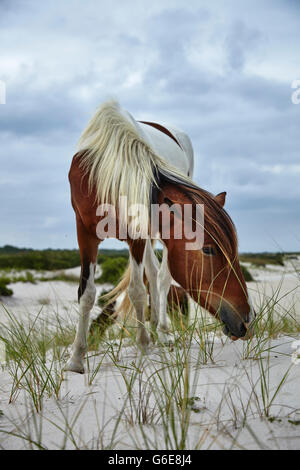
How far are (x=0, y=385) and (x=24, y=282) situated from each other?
1386cm

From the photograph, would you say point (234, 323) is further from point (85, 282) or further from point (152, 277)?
point (152, 277)

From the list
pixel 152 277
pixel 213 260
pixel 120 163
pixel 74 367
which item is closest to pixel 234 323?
pixel 213 260

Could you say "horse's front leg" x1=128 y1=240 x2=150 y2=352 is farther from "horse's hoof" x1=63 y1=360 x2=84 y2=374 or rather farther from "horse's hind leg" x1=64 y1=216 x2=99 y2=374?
"horse's hoof" x1=63 y1=360 x2=84 y2=374

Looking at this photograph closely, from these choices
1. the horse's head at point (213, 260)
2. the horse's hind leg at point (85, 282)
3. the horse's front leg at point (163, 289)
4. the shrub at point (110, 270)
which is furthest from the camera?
the shrub at point (110, 270)

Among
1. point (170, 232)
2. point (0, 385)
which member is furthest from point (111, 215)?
point (0, 385)

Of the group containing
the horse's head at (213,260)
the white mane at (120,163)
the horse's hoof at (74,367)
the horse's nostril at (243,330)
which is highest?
the white mane at (120,163)

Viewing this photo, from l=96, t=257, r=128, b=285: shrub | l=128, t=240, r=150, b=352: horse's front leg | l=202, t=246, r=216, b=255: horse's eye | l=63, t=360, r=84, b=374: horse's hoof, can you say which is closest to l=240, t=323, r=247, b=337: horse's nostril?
l=202, t=246, r=216, b=255: horse's eye

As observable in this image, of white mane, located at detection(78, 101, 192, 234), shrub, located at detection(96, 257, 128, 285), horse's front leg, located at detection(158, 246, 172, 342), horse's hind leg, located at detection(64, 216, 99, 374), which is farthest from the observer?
shrub, located at detection(96, 257, 128, 285)

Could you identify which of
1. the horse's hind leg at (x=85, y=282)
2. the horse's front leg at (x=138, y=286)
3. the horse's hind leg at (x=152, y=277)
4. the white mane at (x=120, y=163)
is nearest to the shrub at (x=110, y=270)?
the horse's hind leg at (x=152, y=277)

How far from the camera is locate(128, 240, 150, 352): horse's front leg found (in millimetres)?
3010

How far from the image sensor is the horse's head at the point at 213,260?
252 centimetres

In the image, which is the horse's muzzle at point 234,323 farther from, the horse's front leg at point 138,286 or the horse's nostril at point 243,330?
the horse's front leg at point 138,286

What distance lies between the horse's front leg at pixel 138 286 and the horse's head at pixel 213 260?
40cm

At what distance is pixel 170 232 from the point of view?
2.67 m
